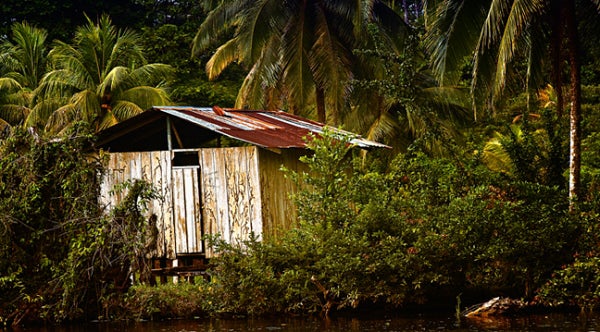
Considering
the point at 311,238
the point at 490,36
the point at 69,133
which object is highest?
the point at 490,36

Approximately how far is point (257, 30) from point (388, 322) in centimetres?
1200

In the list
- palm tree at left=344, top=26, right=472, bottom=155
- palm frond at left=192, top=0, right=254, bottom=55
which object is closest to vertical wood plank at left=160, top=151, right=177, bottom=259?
palm tree at left=344, top=26, right=472, bottom=155

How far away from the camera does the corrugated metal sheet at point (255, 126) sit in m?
17.8

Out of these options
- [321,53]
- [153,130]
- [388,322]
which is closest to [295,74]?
[321,53]

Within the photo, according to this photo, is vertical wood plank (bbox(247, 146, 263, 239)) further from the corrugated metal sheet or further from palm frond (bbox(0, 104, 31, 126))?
palm frond (bbox(0, 104, 31, 126))

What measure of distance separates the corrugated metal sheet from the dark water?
300 cm

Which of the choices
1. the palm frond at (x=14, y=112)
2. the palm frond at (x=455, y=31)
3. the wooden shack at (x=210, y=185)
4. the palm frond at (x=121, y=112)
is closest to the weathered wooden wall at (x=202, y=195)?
the wooden shack at (x=210, y=185)

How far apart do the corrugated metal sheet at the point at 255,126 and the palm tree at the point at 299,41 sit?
10.7 ft

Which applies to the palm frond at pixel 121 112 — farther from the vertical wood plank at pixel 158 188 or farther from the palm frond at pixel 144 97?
the vertical wood plank at pixel 158 188

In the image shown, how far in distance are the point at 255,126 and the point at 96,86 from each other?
11057mm

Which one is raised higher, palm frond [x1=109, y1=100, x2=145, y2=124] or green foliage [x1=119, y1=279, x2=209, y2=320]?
palm frond [x1=109, y1=100, x2=145, y2=124]

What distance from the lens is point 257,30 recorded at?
25234mm

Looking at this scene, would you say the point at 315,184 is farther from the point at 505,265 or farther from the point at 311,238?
the point at 505,265

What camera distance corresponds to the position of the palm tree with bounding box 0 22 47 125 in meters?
31.3
